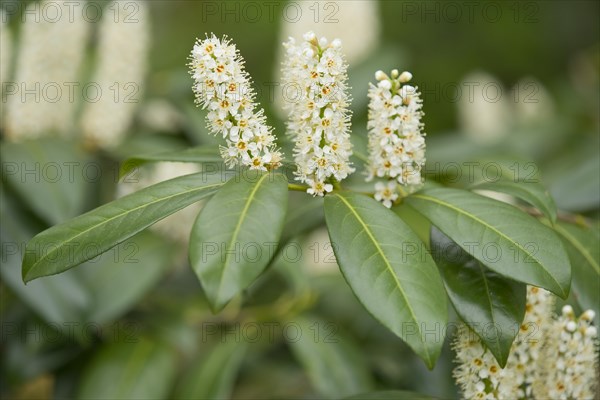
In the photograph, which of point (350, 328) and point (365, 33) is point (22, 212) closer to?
point (350, 328)

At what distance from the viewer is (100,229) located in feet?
3.09

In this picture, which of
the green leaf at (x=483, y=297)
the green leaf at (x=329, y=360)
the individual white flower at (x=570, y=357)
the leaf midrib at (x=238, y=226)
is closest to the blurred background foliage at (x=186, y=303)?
the green leaf at (x=329, y=360)

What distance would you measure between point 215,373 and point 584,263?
81 centimetres

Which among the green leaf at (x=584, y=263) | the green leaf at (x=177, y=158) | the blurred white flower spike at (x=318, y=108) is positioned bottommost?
the green leaf at (x=584, y=263)

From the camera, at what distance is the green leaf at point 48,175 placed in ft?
5.13

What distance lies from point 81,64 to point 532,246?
1.62 metres

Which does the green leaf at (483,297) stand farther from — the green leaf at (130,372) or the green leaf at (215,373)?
the green leaf at (130,372)

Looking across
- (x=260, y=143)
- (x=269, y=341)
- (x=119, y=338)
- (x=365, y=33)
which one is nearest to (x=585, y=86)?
(x=365, y=33)

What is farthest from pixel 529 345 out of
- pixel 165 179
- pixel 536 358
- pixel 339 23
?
pixel 339 23

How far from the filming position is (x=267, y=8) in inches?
165

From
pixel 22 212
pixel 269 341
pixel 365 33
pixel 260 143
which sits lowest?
pixel 269 341

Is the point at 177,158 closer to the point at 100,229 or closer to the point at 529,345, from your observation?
the point at 100,229

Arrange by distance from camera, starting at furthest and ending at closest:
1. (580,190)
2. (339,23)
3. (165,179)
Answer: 1. (339,23)
2. (165,179)
3. (580,190)

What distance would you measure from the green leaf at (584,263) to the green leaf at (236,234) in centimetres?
50
